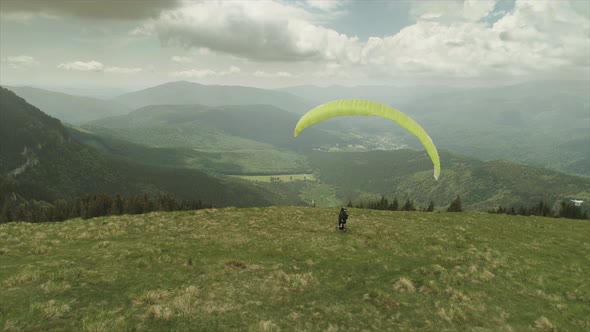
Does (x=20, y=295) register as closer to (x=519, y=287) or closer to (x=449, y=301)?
(x=449, y=301)

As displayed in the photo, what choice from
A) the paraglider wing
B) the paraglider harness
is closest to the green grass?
the paraglider harness

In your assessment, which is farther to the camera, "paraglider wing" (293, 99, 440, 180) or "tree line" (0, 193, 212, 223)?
"tree line" (0, 193, 212, 223)

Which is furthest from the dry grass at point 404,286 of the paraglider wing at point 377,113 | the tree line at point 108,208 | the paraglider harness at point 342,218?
the tree line at point 108,208

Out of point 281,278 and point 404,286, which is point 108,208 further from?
point 404,286

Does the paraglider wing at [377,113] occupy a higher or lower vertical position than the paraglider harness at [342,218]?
higher

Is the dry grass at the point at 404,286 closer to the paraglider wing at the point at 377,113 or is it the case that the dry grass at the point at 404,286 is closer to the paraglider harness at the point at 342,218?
the paraglider wing at the point at 377,113

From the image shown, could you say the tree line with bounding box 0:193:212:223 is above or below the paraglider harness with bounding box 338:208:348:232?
below

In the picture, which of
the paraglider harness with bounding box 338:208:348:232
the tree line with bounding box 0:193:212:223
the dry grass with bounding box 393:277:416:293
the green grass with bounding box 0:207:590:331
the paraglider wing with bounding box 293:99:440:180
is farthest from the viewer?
the tree line with bounding box 0:193:212:223

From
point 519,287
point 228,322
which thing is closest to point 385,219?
point 519,287

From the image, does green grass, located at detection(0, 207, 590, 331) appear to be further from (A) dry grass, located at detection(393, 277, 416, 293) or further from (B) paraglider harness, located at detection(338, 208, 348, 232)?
(B) paraglider harness, located at detection(338, 208, 348, 232)
